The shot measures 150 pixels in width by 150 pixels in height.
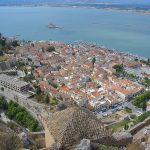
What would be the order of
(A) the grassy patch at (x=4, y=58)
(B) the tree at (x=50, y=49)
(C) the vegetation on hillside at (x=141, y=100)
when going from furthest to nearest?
(B) the tree at (x=50, y=49) → (A) the grassy patch at (x=4, y=58) → (C) the vegetation on hillside at (x=141, y=100)

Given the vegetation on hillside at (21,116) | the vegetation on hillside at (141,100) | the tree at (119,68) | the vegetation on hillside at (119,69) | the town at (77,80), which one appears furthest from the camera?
the tree at (119,68)

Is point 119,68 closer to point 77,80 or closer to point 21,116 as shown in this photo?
point 77,80

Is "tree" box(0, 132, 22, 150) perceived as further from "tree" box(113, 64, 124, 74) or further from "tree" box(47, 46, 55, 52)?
"tree" box(47, 46, 55, 52)

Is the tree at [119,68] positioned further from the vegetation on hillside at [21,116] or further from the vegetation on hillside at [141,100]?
the vegetation on hillside at [21,116]

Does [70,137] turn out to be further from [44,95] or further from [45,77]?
[45,77]

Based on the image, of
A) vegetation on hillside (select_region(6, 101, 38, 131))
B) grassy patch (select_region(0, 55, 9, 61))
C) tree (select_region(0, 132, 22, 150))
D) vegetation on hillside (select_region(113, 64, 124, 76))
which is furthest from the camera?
vegetation on hillside (select_region(113, 64, 124, 76))

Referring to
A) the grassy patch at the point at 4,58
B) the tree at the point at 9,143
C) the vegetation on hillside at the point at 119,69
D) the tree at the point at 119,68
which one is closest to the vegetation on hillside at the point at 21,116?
the tree at the point at 9,143

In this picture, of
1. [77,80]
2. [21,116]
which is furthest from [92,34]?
[21,116]

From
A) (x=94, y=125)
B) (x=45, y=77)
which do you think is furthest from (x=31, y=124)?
(x=45, y=77)

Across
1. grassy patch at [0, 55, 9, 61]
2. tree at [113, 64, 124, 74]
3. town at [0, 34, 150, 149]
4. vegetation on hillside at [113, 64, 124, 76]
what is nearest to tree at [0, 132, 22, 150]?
town at [0, 34, 150, 149]
